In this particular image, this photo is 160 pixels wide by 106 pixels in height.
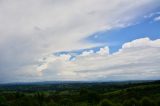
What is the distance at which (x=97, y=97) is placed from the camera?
179000 mm

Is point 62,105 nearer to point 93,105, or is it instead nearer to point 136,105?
point 93,105

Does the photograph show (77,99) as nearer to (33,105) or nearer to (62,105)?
(62,105)

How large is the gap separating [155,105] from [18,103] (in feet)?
218

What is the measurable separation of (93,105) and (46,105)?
90.7ft

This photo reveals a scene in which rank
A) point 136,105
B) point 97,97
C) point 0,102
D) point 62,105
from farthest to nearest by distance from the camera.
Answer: point 97,97
point 62,105
point 136,105
point 0,102

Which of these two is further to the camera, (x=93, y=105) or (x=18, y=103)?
(x=93, y=105)

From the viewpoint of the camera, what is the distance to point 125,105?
135m

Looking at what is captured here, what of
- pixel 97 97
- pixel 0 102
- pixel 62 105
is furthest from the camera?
pixel 97 97

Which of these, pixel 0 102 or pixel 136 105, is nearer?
pixel 0 102

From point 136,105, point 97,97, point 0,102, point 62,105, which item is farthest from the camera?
point 97,97

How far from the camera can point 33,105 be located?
13788 centimetres

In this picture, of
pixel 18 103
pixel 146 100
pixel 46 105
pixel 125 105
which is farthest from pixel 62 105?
pixel 146 100

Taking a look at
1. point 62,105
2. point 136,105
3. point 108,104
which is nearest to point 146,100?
point 136,105

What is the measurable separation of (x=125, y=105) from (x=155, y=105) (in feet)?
49.9
